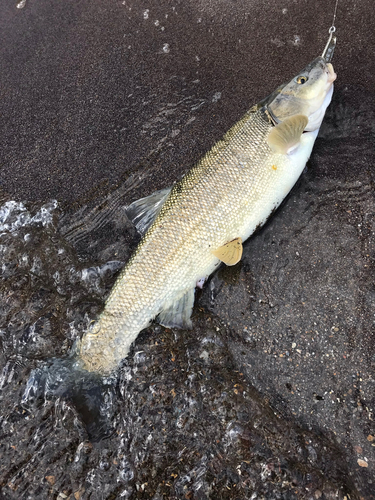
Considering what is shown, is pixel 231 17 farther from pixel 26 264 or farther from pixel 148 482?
pixel 148 482

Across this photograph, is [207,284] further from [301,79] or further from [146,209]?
[301,79]

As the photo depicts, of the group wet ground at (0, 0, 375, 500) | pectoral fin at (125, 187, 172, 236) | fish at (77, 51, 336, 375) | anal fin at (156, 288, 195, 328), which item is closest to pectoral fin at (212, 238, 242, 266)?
fish at (77, 51, 336, 375)

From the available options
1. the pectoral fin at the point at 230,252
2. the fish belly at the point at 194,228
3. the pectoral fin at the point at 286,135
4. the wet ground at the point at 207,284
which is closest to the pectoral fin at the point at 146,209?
the fish belly at the point at 194,228

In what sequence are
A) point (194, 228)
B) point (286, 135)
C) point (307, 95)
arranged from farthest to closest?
point (307, 95), point (286, 135), point (194, 228)

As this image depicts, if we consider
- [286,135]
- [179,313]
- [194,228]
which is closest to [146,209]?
[194,228]

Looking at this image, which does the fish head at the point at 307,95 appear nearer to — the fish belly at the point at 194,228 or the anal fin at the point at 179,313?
the fish belly at the point at 194,228

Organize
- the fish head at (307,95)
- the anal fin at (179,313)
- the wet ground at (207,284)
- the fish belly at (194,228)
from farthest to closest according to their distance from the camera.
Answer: the fish head at (307,95) < the anal fin at (179,313) < the fish belly at (194,228) < the wet ground at (207,284)
